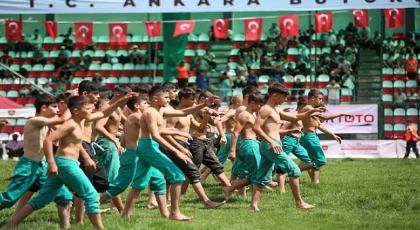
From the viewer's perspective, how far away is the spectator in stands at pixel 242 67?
3681 cm

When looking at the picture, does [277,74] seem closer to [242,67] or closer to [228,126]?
[242,67]

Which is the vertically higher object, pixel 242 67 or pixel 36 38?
pixel 36 38

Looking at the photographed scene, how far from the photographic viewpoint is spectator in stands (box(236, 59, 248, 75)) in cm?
3681

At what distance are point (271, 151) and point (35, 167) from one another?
3724 millimetres

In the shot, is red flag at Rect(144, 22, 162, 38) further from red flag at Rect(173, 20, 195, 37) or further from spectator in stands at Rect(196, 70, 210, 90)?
spectator in stands at Rect(196, 70, 210, 90)

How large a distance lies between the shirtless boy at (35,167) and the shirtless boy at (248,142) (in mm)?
3768

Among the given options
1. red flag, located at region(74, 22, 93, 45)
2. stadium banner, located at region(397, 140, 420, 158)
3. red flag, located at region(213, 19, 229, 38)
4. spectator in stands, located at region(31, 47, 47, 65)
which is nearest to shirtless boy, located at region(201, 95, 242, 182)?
stadium banner, located at region(397, 140, 420, 158)

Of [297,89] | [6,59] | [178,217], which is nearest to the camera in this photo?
[178,217]

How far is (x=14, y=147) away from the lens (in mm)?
31531

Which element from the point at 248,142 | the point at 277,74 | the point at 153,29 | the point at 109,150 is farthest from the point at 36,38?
the point at 109,150

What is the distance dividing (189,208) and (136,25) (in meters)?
26.0

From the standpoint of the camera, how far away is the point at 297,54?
38.2 meters

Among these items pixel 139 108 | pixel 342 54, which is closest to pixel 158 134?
pixel 139 108

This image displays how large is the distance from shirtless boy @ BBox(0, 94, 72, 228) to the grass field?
362 mm
